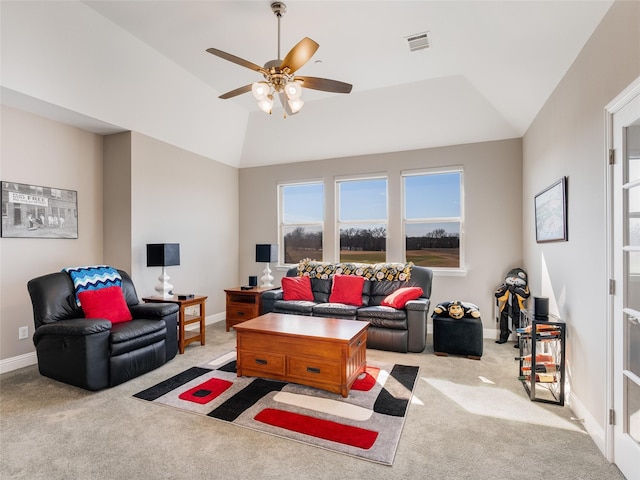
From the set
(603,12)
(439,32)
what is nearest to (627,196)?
(603,12)

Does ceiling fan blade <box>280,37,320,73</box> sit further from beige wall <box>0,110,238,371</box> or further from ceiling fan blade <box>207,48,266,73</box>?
beige wall <box>0,110,238,371</box>

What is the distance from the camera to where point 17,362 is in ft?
11.7

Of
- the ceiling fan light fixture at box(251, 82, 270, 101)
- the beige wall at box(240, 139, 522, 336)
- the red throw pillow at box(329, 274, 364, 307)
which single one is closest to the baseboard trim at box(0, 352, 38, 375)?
the red throw pillow at box(329, 274, 364, 307)

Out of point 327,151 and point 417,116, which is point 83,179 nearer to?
point 327,151

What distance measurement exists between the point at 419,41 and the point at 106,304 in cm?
408

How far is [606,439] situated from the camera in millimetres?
2082

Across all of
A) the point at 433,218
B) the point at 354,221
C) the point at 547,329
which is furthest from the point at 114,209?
the point at 547,329

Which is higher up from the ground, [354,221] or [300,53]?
[300,53]

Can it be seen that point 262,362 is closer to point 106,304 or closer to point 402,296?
point 106,304

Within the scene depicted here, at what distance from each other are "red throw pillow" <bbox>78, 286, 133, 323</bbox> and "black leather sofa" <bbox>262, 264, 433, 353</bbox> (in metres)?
1.83

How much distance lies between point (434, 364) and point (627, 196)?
2.42 meters

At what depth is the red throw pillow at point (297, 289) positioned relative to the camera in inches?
191

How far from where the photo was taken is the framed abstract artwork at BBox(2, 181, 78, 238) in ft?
11.6

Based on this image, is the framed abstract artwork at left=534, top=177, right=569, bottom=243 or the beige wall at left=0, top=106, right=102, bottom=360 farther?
the beige wall at left=0, top=106, right=102, bottom=360
